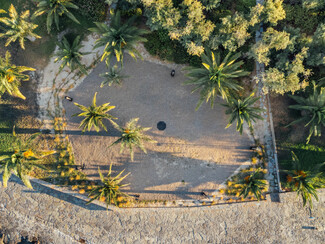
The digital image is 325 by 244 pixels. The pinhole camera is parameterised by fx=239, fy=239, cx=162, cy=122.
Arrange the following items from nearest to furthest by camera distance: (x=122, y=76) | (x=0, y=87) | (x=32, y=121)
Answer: (x=0, y=87), (x=122, y=76), (x=32, y=121)

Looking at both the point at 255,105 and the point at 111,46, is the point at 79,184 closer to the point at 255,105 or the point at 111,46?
the point at 111,46

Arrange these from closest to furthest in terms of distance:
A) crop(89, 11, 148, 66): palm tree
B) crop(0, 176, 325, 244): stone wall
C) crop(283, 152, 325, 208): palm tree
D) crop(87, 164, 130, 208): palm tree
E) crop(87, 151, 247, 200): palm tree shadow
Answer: crop(89, 11, 148, 66): palm tree, crop(283, 152, 325, 208): palm tree, crop(87, 164, 130, 208): palm tree, crop(0, 176, 325, 244): stone wall, crop(87, 151, 247, 200): palm tree shadow

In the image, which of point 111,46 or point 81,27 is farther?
point 81,27

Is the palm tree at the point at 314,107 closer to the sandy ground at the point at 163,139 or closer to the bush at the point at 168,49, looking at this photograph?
the sandy ground at the point at 163,139

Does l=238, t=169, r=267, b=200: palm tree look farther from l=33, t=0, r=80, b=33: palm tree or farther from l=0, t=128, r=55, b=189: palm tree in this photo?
l=33, t=0, r=80, b=33: palm tree

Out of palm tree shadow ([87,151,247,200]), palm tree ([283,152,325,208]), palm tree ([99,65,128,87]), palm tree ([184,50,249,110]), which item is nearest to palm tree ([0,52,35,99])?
palm tree ([99,65,128,87])

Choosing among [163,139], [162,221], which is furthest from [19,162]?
[162,221]

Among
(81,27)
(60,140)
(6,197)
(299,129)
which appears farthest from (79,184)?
(299,129)
